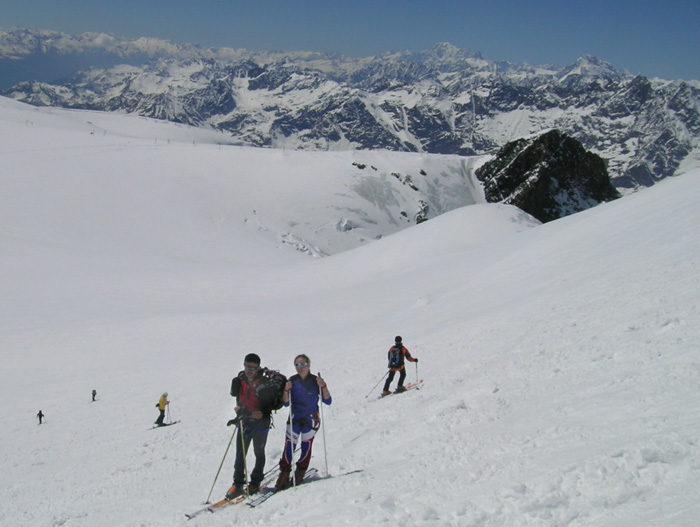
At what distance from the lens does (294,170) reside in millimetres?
95625

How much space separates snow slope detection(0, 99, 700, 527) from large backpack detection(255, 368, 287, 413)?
4.51 feet

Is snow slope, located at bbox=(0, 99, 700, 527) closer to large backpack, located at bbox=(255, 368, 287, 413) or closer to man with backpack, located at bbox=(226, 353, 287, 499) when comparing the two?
man with backpack, located at bbox=(226, 353, 287, 499)

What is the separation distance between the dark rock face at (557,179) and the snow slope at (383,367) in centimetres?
5258

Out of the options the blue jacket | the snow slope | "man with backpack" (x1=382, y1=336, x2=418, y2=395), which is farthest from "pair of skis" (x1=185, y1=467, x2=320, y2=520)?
"man with backpack" (x1=382, y1=336, x2=418, y2=395)

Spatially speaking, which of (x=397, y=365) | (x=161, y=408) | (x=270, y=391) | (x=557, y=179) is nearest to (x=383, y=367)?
(x=397, y=365)

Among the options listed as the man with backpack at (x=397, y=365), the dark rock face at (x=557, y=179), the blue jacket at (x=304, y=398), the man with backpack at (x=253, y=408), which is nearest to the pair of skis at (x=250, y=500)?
the man with backpack at (x=253, y=408)

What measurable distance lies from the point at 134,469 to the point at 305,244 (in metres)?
61.5

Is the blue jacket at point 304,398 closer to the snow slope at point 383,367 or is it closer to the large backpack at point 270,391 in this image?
the large backpack at point 270,391

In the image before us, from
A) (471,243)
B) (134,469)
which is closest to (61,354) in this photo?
(134,469)

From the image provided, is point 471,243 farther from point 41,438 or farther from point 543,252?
point 41,438

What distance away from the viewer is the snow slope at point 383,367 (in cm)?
587

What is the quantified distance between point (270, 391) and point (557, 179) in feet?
335

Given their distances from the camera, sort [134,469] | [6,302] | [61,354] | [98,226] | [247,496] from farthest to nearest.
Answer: [98,226], [6,302], [61,354], [134,469], [247,496]

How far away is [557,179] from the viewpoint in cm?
9712
